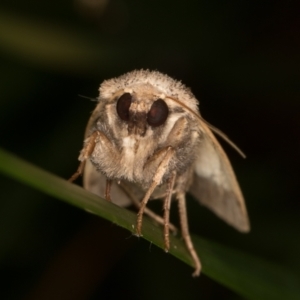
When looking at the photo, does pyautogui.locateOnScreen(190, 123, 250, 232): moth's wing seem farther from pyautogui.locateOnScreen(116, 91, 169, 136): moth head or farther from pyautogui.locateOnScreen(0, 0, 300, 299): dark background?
pyautogui.locateOnScreen(0, 0, 300, 299): dark background

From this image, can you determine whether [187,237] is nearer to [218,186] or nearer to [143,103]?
[218,186]

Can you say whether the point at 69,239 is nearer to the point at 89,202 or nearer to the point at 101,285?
the point at 101,285

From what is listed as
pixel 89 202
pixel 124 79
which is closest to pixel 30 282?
pixel 124 79

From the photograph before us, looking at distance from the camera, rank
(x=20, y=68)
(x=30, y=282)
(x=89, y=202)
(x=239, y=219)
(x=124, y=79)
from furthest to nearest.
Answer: (x=20, y=68) < (x=30, y=282) < (x=239, y=219) < (x=124, y=79) < (x=89, y=202)

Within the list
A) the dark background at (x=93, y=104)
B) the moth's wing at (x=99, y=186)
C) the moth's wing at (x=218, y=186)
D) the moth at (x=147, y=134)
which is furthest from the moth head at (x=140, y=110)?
the dark background at (x=93, y=104)

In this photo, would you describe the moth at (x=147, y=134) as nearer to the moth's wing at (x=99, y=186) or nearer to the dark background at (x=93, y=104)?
the moth's wing at (x=99, y=186)

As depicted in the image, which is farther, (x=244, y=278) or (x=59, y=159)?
(x=59, y=159)

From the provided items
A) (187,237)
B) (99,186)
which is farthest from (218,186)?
(99,186)
